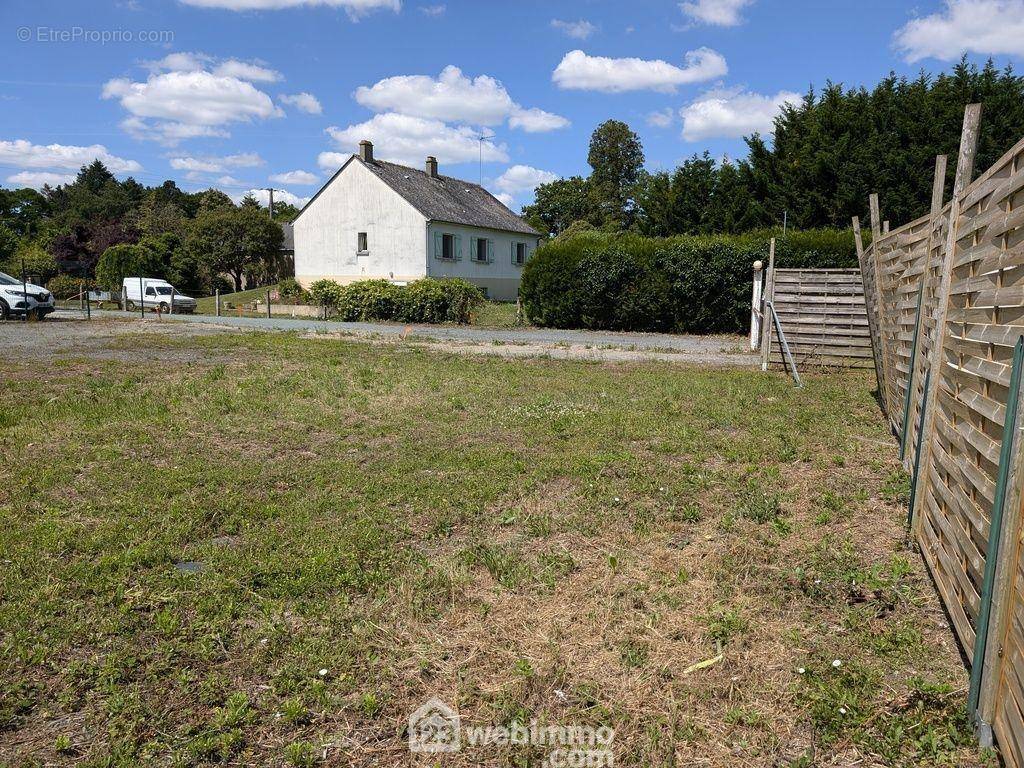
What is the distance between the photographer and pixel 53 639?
3.28 metres

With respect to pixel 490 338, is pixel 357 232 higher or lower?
higher

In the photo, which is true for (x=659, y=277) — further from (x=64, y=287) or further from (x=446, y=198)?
(x=64, y=287)

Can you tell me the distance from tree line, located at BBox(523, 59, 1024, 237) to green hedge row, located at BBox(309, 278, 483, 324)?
401 inches

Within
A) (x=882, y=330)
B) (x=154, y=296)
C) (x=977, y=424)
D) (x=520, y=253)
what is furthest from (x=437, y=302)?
(x=977, y=424)

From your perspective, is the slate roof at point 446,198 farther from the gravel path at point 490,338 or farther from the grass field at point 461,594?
the grass field at point 461,594

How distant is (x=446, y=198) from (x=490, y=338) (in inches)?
840

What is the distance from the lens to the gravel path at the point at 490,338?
15.4 metres

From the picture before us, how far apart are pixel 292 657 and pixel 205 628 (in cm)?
55

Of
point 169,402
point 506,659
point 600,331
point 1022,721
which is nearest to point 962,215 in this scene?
point 1022,721

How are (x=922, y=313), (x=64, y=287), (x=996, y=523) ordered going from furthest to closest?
(x=64, y=287)
(x=922, y=313)
(x=996, y=523)

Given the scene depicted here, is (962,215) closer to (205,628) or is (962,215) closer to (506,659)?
(506,659)

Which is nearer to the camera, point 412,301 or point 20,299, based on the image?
point 20,299

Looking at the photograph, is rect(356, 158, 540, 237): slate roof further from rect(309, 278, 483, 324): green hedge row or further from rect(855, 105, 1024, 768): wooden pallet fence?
rect(855, 105, 1024, 768): wooden pallet fence

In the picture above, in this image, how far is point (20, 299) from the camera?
22.7m
